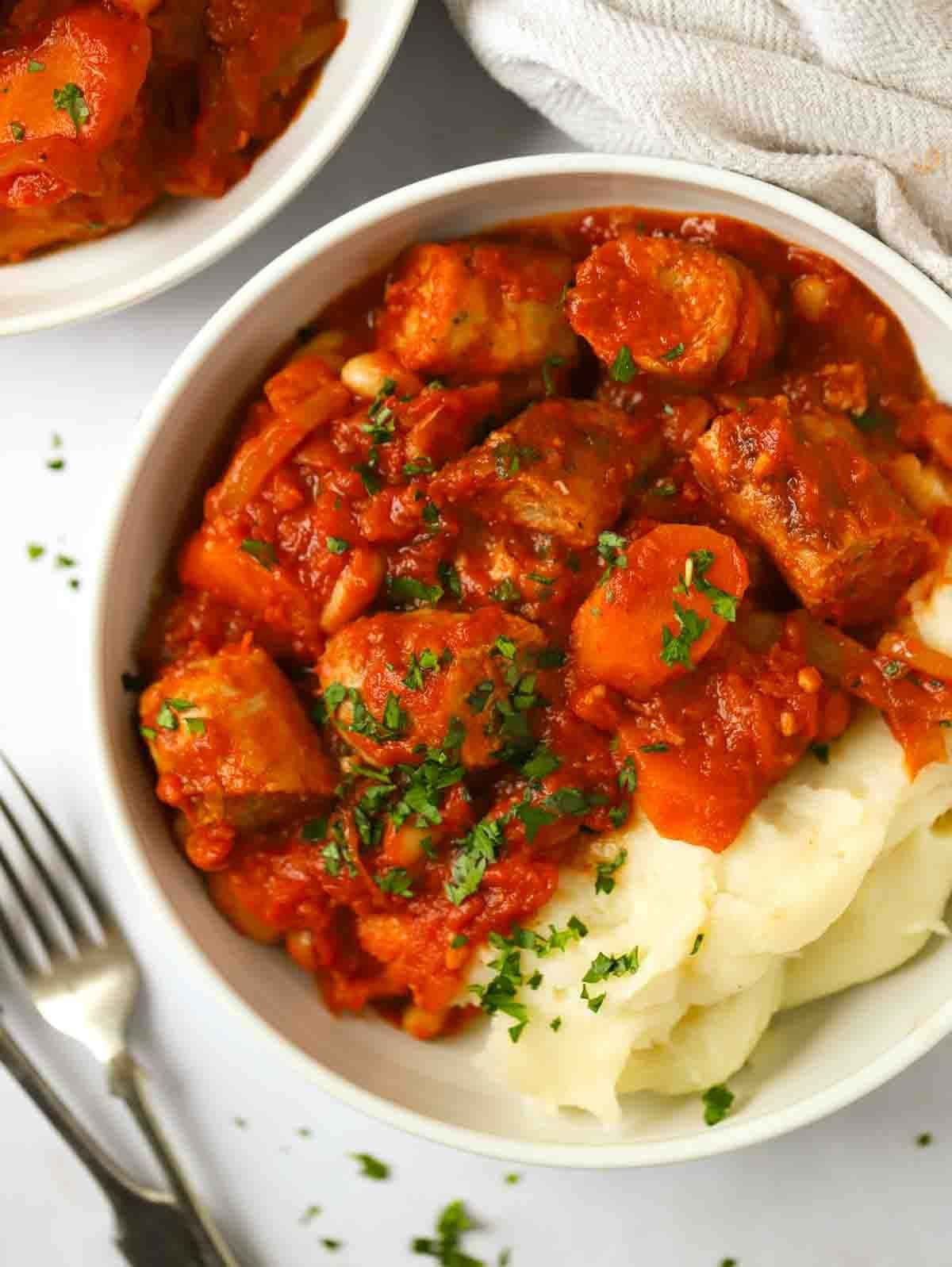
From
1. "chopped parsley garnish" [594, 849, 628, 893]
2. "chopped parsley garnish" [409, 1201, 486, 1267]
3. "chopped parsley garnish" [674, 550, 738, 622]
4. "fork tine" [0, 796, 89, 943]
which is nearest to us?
"chopped parsley garnish" [674, 550, 738, 622]

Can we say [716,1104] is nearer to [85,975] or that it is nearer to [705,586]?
[705,586]

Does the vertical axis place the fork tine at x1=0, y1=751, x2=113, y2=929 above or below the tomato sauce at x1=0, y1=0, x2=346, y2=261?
below

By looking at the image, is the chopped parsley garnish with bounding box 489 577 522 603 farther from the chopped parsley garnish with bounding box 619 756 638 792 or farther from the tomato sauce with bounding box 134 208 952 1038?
the chopped parsley garnish with bounding box 619 756 638 792

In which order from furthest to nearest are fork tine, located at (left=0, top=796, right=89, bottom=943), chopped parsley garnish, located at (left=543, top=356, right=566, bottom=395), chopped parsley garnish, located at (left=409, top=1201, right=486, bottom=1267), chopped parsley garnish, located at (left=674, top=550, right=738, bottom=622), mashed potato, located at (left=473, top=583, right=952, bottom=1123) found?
chopped parsley garnish, located at (left=409, top=1201, right=486, bottom=1267), fork tine, located at (left=0, top=796, right=89, bottom=943), chopped parsley garnish, located at (left=543, top=356, right=566, bottom=395), mashed potato, located at (left=473, top=583, right=952, bottom=1123), chopped parsley garnish, located at (left=674, top=550, right=738, bottom=622)

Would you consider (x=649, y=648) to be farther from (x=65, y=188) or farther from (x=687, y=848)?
(x=65, y=188)

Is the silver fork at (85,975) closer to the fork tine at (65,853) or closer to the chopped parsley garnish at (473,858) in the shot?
the fork tine at (65,853)

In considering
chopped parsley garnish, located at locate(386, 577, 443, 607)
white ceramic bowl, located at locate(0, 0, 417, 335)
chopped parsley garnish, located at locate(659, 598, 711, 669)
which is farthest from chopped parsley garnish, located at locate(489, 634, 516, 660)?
white ceramic bowl, located at locate(0, 0, 417, 335)

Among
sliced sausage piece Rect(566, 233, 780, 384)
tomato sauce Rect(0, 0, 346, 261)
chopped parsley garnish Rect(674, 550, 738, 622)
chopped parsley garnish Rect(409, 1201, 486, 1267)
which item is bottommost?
chopped parsley garnish Rect(409, 1201, 486, 1267)
